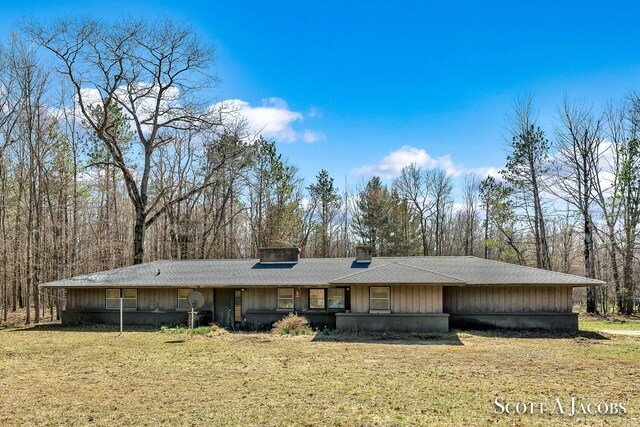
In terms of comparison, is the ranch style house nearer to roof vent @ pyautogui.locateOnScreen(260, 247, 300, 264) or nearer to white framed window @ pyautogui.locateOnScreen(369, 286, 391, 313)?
white framed window @ pyautogui.locateOnScreen(369, 286, 391, 313)

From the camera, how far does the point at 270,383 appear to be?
33.1 feet

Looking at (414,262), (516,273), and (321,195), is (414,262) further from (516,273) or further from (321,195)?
(321,195)

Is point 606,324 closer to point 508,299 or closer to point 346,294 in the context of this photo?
point 508,299

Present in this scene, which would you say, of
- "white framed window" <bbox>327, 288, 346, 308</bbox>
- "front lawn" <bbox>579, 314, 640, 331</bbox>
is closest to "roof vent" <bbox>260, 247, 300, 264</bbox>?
"white framed window" <bbox>327, 288, 346, 308</bbox>

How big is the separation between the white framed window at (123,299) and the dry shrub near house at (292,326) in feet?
24.4

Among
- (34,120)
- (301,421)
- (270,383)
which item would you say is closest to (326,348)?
(270,383)

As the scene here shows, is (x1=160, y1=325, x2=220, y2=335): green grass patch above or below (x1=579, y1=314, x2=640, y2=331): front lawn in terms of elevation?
above

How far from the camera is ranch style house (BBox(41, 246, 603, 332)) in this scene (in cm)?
1873

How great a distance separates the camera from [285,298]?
20797mm

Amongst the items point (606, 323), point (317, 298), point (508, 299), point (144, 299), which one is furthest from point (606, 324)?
point (144, 299)

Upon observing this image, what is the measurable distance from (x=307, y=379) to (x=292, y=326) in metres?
8.51

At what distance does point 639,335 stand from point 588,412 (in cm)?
1296

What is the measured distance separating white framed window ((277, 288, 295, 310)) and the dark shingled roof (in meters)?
0.53

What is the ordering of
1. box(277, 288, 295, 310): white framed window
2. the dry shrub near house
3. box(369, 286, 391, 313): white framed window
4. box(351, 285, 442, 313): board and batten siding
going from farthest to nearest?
box(277, 288, 295, 310): white framed window, box(369, 286, 391, 313): white framed window, box(351, 285, 442, 313): board and batten siding, the dry shrub near house
